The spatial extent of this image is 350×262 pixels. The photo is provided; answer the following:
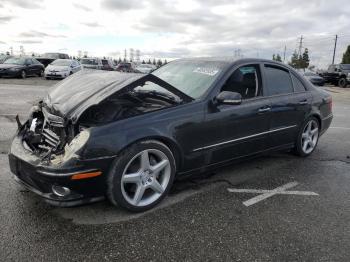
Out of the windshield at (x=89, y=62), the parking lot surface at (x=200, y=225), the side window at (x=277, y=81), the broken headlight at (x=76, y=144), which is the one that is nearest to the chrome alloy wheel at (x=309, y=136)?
the side window at (x=277, y=81)

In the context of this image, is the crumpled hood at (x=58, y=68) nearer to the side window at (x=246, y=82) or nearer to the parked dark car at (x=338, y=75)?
the side window at (x=246, y=82)

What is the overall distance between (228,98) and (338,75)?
2774 cm

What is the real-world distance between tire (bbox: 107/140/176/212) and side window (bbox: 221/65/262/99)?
3.90ft

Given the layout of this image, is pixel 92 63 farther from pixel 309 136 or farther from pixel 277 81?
pixel 277 81

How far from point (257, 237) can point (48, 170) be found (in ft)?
6.22

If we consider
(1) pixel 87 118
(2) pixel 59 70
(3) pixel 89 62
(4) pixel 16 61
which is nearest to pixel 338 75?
(3) pixel 89 62

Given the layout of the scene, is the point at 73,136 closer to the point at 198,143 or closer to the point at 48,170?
the point at 48,170

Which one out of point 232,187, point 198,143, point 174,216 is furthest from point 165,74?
point 174,216

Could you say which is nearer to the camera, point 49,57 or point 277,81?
point 277,81

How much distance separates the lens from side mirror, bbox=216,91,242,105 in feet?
12.6

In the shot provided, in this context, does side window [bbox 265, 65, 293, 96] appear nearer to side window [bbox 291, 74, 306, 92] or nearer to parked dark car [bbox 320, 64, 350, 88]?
side window [bbox 291, 74, 306, 92]

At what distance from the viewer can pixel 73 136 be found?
3.22 metres

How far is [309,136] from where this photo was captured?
550cm

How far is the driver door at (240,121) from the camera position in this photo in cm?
392
